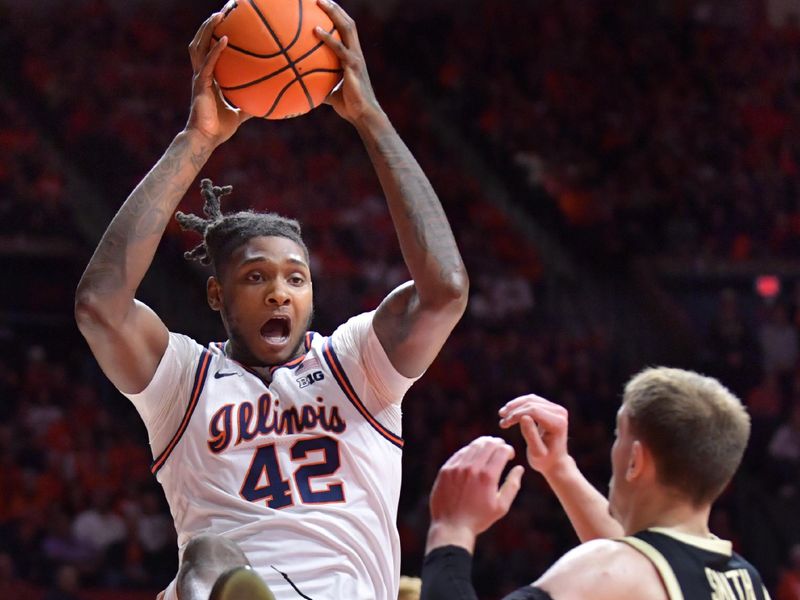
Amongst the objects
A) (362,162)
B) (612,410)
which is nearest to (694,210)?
(612,410)

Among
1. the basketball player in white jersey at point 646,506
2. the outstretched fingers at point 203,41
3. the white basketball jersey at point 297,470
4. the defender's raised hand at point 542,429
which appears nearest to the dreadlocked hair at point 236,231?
the white basketball jersey at point 297,470

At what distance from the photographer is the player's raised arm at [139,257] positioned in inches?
139

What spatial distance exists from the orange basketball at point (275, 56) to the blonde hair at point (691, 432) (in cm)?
153

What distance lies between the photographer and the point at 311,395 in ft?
12.0

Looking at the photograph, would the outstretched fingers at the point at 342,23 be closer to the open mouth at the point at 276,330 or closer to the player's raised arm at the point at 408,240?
the player's raised arm at the point at 408,240

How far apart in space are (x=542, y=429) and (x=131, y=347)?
126 centimetres

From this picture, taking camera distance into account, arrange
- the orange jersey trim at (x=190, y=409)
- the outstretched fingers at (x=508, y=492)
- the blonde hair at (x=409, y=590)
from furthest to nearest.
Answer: the blonde hair at (x=409, y=590) < the orange jersey trim at (x=190, y=409) < the outstretched fingers at (x=508, y=492)

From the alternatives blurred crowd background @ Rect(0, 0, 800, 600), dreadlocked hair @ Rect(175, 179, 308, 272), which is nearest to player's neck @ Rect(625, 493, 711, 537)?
dreadlocked hair @ Rect(175, 179, 308, 272)

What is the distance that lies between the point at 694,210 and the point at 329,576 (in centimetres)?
970

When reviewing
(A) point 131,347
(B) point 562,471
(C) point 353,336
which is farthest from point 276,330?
(B) point 562,471

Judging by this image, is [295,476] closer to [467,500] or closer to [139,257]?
[139,257]

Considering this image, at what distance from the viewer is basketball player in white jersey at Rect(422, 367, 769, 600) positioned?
2617mm

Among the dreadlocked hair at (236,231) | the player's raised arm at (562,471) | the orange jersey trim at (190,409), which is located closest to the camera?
the player's raised arm at (562,471)

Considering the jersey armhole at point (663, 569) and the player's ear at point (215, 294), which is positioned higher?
the player's ear at point (215, 294)
